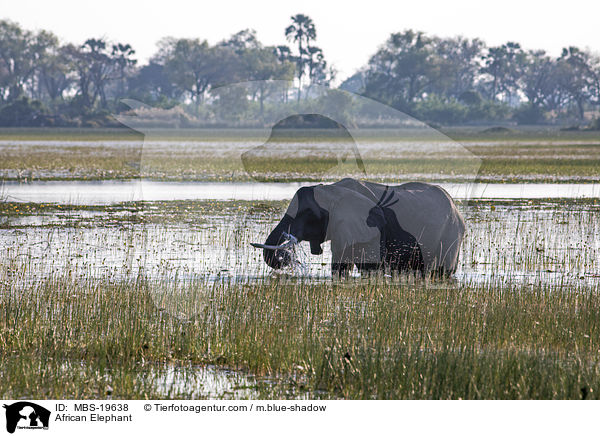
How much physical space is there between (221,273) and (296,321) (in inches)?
139

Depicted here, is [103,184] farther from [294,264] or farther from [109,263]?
[294,264]

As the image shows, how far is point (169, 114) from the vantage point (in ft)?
48.7

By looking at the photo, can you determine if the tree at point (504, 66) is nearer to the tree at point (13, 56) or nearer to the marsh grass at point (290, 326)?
the tree at point (13, 56)

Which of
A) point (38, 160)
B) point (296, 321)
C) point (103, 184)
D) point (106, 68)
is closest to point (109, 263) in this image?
point (296, 321)

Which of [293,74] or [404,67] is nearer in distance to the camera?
[293,74]

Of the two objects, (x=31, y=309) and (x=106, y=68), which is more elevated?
(x=106, y=68)

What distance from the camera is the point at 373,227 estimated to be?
481 inches

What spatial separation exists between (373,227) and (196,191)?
16510mm

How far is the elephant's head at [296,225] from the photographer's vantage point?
12078mm
